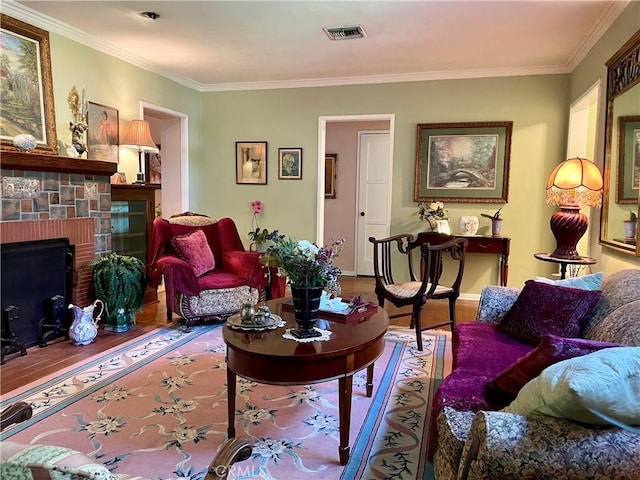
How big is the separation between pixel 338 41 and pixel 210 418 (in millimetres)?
3262

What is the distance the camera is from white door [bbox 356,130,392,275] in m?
6.32

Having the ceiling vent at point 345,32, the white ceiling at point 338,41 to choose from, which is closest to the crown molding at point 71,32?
the white ceiling at point 338,41

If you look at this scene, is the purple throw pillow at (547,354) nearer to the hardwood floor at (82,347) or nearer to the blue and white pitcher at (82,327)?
Answer: the hardwood floor at (82,347)

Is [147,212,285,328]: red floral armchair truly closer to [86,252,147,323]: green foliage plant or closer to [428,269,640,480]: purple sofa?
[86,252,147,323]: green foliage plant

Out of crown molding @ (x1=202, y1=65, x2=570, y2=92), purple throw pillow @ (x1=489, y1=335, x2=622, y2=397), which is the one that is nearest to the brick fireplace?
crown molding @ (x1=202, y1=65, x2=570, y2=92)

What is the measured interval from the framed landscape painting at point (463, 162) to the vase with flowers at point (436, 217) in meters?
0.19

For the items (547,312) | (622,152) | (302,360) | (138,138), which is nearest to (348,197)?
(138,138)

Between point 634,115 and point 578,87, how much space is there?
5.33 feet

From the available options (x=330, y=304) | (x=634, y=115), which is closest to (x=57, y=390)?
(x=330, y=304)

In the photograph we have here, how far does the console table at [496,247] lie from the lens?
4.45 metres

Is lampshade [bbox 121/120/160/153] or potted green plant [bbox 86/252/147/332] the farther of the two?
lampshade [bbox 121/120/160/153]

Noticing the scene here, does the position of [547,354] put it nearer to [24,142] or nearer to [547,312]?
[547,312]

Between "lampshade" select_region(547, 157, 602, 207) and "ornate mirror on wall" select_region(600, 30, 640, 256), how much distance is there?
90mm

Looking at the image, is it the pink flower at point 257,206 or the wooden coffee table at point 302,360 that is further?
the pink flower at point 257,206
